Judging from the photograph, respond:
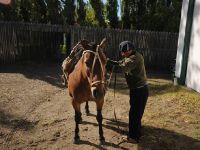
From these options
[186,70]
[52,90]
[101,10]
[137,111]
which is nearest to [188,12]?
[186,70]

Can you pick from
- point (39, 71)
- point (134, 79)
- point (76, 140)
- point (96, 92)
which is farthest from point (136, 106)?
point (39, 71)

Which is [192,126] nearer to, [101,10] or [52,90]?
[52,90]

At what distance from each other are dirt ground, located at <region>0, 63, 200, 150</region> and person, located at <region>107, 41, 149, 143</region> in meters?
0.38

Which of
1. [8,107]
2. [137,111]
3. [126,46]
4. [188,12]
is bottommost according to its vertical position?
[8,107]

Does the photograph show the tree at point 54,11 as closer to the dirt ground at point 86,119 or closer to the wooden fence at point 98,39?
the wooden fence at point 98,39

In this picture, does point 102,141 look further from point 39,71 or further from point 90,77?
point 39,71

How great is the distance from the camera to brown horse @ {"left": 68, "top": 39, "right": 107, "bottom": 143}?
18.0 feet

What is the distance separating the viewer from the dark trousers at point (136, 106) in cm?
635

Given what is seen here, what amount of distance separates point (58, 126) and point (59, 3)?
12.0 m

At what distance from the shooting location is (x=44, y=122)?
787cm

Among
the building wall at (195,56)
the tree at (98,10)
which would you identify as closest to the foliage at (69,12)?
the tree at (98,10)

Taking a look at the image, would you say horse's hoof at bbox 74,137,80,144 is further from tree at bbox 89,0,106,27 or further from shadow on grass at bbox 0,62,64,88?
tree at bbox 89,0,106,27

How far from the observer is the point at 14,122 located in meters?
7.91

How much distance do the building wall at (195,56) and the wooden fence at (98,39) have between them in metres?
5.06
